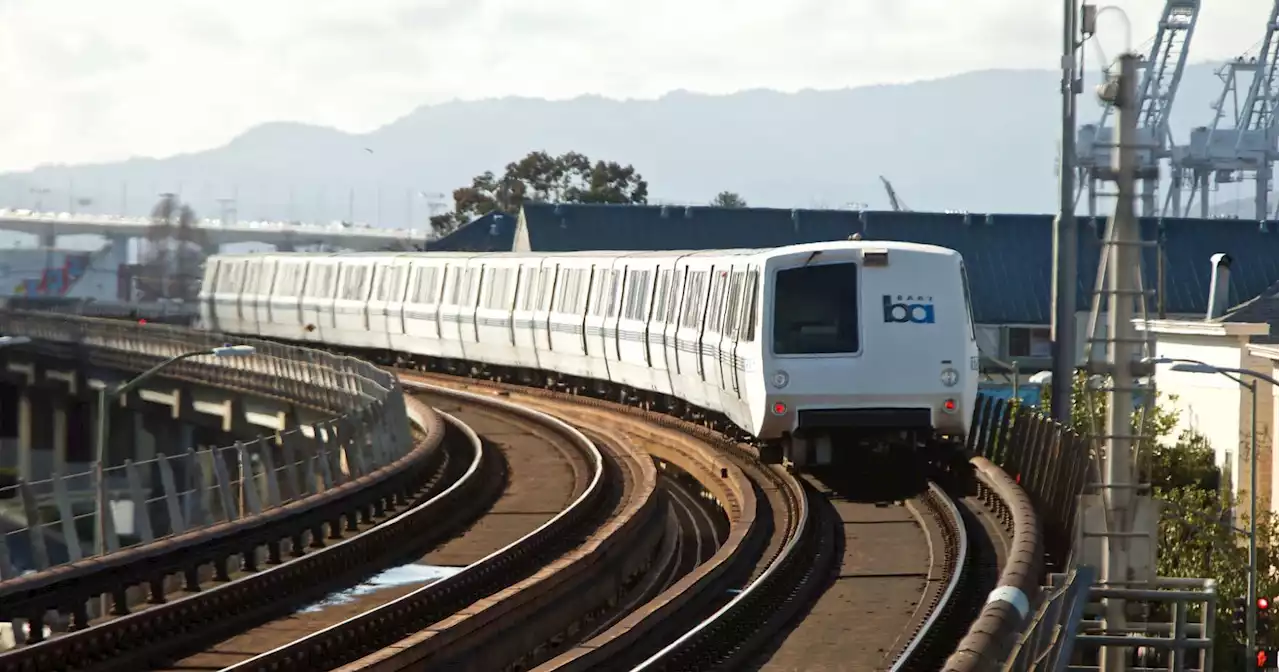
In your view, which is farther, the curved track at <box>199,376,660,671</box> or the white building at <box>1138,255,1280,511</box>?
the white building at <box>1138,255,1280,511</box>

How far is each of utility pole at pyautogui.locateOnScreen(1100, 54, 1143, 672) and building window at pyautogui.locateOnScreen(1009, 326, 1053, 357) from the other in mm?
58865

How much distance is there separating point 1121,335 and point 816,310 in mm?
9659

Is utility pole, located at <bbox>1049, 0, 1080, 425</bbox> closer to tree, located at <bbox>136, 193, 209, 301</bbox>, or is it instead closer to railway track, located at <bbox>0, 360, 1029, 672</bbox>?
railway track, located at <bbox>0, 360, 1029, 672</bbox>

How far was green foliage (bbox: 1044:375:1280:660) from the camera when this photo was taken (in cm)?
3011

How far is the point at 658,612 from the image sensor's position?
16172mm

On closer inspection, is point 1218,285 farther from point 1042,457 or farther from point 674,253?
point 1042,457

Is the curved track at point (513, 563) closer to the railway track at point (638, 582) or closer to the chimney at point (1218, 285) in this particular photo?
the railway track at point (638, 582)

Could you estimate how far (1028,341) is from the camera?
237ft

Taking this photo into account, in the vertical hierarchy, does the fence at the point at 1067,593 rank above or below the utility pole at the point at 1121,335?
below

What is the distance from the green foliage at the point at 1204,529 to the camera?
1185 inches

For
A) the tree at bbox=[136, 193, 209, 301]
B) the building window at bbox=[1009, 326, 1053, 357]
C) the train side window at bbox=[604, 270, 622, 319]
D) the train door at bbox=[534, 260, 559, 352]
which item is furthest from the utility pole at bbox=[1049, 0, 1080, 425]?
the tree at bbox=[136, 193, 209, 301]

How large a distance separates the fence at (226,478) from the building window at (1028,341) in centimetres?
3453

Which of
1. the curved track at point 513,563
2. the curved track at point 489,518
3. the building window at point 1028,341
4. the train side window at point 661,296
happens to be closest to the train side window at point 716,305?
the curved track at point 513,563

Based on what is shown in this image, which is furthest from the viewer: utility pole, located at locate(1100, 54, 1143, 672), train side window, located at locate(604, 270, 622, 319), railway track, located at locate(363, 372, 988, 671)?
train side window, located at locate(604, 270, 622, 319)
